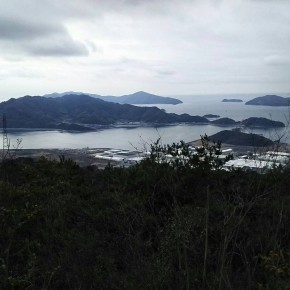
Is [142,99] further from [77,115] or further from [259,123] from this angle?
[259,123]

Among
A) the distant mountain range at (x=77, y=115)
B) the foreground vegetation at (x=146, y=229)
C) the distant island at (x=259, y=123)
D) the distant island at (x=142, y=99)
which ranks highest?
the distant island at (x=142, y=99)

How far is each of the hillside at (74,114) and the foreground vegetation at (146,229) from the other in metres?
28.0

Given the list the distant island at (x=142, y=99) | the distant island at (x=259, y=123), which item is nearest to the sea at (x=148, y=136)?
the distant island at (x=259, y=123)

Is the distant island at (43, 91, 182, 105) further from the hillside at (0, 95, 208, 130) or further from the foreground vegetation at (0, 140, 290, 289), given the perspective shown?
the foreground vegetation at (0, 140, 290, 289)

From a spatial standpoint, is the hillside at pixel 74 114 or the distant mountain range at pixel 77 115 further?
the hillside at pixel 74 114

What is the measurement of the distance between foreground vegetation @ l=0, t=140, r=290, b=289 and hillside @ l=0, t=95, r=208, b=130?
28.0 meters

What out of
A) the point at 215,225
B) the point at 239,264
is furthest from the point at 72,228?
the point at 239,264

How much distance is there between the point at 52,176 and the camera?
262 inches

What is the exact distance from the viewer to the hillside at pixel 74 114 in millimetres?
38969

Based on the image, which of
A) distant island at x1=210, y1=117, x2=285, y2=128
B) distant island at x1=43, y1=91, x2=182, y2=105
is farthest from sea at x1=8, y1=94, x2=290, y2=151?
distant island at x1=43, y1=91, x2=182, y2=105

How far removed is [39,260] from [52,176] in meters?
3.23

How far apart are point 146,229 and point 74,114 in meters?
48.8

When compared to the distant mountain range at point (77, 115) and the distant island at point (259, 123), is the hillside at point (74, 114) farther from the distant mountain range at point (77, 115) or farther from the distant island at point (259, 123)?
the distant island at point (259, 123)

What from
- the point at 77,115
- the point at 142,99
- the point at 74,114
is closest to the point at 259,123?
the point at 77,115
